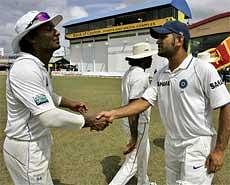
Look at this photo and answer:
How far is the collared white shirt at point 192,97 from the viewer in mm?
3023

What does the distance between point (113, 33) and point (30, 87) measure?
216ft

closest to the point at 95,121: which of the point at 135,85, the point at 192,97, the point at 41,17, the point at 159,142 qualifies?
the point at 192,97

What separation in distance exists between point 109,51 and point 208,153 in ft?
215

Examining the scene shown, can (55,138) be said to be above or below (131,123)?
below

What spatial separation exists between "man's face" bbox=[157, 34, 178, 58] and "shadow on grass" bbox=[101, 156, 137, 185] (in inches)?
117

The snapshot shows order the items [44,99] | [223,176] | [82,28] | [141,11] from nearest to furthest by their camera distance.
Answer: [44,99] < [223,176] < [141,11] < [82,28]

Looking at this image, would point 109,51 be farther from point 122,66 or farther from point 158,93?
point 158,93

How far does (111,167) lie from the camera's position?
21.7 ft

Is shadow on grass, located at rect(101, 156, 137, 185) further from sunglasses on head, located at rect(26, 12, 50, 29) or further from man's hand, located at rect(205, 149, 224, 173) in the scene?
sunglasses on head, located at rect(26, 12, 50, 29)

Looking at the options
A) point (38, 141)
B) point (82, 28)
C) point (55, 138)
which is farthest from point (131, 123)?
point (82, 28)

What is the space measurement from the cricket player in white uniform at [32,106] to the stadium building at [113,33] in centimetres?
4959

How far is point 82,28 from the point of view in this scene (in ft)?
251

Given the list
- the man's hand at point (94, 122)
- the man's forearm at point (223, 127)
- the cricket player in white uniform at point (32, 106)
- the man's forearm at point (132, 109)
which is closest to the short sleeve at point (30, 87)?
the cricket player in white uniform at point (32, 106)

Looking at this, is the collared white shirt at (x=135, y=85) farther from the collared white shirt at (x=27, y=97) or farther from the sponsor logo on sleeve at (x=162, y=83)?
the collared white shirt at (x=27, y=97)
